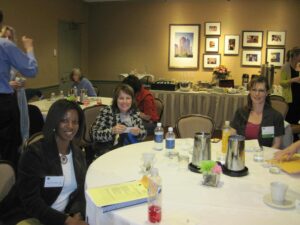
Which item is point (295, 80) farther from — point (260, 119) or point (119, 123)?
point (119, 123)

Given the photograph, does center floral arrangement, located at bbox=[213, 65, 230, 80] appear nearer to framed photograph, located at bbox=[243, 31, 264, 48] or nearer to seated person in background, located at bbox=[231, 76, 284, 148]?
framed photograph, located at bbox=[243, 31, 264, 48]

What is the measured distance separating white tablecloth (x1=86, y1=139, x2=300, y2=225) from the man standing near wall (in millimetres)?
1318

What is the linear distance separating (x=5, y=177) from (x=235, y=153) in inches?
51.0

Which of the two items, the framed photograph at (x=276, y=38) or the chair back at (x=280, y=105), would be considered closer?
the chair back at (x=280, y=105)

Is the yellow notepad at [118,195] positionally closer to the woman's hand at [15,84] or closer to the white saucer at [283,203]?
the white saucer at [283,203]

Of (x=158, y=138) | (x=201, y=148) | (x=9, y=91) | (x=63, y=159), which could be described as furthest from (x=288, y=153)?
(x=9, y=91)

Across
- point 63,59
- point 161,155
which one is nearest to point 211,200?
point 161,155

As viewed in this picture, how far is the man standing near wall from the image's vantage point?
3.02m

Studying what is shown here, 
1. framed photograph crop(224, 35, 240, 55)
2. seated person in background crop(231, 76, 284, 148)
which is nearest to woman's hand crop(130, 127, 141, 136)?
seated person in background crop(231, 76, 284, 148)

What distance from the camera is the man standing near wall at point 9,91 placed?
3.02 metres

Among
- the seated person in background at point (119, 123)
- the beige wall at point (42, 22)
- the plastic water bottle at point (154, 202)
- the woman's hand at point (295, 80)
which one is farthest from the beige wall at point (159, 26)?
the plastic water bottle at point (154, 202)

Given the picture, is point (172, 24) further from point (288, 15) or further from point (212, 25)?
point (288, 15)

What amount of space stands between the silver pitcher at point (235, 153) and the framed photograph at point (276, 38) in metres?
6.00

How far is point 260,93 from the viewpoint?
2883 millimetres
